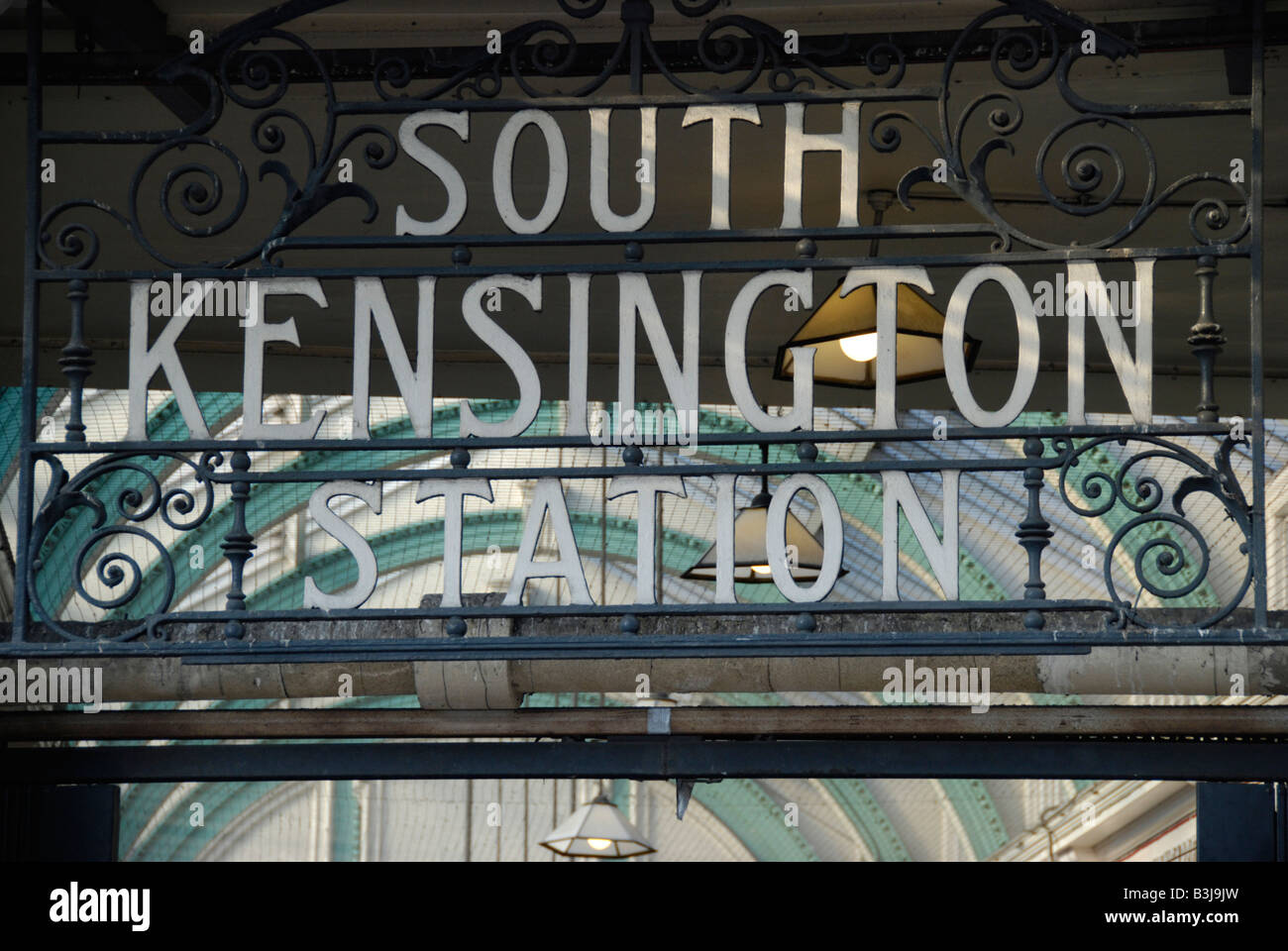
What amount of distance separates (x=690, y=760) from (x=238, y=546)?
1223 mm

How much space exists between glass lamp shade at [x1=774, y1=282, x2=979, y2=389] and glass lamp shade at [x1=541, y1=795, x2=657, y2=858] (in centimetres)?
706

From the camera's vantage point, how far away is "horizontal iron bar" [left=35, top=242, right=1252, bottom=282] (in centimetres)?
396

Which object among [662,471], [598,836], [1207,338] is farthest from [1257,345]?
[598,836]

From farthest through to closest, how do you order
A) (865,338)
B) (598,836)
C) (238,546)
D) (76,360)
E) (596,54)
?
(598,836), (865,338), (596,54), (76,360), (238,546)

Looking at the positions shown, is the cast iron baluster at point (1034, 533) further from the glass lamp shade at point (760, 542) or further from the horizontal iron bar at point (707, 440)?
the glass lamp shade at point (760, 542)

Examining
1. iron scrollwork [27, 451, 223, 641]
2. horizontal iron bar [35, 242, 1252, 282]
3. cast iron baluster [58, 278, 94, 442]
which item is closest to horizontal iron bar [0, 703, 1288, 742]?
iron scrollwork [27, 451, 223, 641]

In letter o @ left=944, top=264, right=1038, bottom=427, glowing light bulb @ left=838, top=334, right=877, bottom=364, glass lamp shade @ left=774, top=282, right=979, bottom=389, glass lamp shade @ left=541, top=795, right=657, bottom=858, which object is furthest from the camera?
glass lamp shade @ left=541, top=795, right=657, bottom=858

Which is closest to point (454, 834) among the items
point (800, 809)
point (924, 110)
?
point (800, 809)

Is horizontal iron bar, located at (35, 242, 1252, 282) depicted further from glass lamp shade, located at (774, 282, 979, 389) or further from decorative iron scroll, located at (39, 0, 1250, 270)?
glass lamp shade, located at (774, 282, 979, 389)

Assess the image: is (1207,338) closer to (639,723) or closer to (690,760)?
(690,760)

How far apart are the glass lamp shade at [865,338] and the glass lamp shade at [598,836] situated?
7061 mm

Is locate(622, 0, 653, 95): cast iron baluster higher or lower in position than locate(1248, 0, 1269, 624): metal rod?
higher

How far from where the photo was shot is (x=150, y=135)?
420 centimetres

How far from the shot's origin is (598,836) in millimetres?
12539
